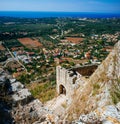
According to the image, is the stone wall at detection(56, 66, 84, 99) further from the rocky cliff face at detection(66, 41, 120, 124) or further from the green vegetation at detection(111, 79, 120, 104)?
the green vegetation at detection(111, 79, 120, 104)

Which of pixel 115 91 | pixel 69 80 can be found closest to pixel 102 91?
pixel 115 91

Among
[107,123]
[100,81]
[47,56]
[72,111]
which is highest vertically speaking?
[107,123]

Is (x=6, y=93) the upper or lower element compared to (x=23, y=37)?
upper

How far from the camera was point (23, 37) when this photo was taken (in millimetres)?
103562

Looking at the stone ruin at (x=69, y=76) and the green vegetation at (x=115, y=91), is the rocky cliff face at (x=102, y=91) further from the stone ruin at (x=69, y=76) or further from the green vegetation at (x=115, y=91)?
the stone ruin at (x=69, y=76)

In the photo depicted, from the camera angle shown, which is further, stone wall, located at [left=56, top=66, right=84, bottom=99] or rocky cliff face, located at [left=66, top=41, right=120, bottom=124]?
stone wall, located at [left=56, top=66, right=84, bottom=99]

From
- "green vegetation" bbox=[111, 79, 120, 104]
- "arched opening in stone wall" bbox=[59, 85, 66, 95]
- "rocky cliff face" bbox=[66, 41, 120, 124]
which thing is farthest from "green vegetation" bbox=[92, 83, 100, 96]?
"arched opening in stone wall" bbox=[59, 85, 66, 95]

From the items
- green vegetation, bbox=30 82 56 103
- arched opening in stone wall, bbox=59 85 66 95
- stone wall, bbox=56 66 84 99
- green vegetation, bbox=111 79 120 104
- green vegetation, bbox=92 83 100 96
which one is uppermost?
green vegetation, bbox=111 79 120 104

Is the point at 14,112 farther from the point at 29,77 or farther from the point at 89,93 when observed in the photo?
the point at 29,77

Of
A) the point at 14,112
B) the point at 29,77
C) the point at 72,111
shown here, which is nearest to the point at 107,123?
the point at 72,111

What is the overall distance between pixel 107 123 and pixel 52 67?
49.5 m

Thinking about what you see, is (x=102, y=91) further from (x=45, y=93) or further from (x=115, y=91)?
(x=45, y=93)

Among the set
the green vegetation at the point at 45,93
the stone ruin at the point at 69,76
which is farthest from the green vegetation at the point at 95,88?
the green vegetation at the point at 45,93

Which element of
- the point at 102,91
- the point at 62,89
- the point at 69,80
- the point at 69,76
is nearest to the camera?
the point at 102,91
